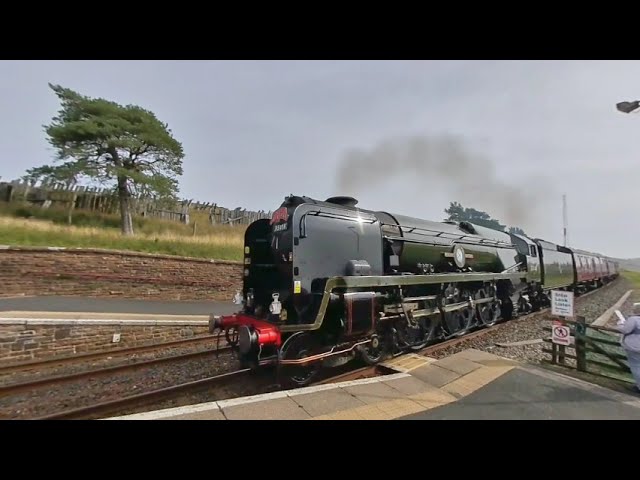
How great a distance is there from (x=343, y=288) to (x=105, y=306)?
8375 mm

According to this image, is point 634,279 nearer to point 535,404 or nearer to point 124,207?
point 535,404

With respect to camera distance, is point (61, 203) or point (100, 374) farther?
point (61, 203)

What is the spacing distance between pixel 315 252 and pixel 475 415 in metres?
3.10

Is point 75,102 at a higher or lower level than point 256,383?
higher

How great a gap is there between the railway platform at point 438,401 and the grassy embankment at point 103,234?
11482 millimetres

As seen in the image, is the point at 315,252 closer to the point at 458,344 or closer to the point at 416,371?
the point at 416,371

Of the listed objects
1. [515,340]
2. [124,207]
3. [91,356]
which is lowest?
[91,356]

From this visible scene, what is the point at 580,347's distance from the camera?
5.85m

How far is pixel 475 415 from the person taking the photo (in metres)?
3.82

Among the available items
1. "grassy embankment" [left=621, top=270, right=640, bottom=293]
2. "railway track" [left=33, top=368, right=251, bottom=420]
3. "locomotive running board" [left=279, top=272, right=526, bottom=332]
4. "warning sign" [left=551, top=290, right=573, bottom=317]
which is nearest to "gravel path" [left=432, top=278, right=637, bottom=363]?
"warning sign" [left=551, top=290, right=573, bottom=317]

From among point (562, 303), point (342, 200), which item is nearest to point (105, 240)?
point (342, 200)
